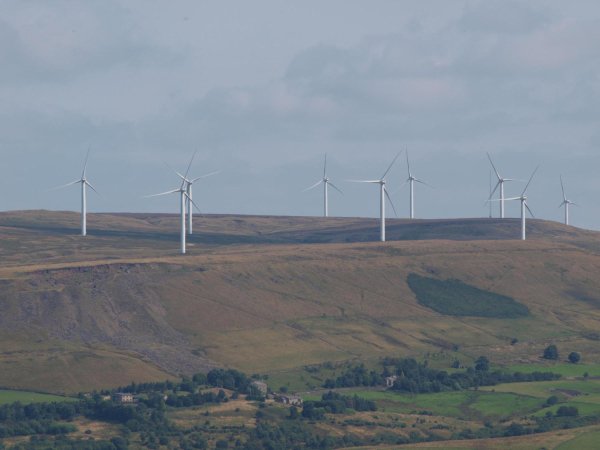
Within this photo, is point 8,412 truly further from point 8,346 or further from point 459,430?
point 459,430

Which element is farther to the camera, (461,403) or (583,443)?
(461,403)

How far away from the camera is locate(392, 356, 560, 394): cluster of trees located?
6220 inches

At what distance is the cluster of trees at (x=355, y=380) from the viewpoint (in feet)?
517

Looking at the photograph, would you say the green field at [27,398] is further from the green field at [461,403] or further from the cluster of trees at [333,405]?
the green field at [461,403]

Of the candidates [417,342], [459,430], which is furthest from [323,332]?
[459,430]

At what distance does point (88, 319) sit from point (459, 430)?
76.9 metres

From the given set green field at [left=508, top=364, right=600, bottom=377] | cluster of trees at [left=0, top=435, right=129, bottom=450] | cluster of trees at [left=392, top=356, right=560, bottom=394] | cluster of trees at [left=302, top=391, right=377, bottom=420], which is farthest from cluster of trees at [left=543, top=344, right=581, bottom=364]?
cluster of trees at [left=0, top=435, right=129, bottom=450]

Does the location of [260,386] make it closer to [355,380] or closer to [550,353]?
[355,380]

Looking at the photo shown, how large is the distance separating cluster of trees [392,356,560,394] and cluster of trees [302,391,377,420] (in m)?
16.1

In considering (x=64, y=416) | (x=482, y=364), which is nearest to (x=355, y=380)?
(x=482, y=364)

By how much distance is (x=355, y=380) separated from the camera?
159 m

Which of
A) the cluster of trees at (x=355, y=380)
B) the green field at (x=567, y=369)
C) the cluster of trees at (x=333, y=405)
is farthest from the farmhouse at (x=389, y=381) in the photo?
the green field at (x=567, y=369)

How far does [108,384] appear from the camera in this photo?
145 metres

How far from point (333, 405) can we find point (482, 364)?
45.9m
